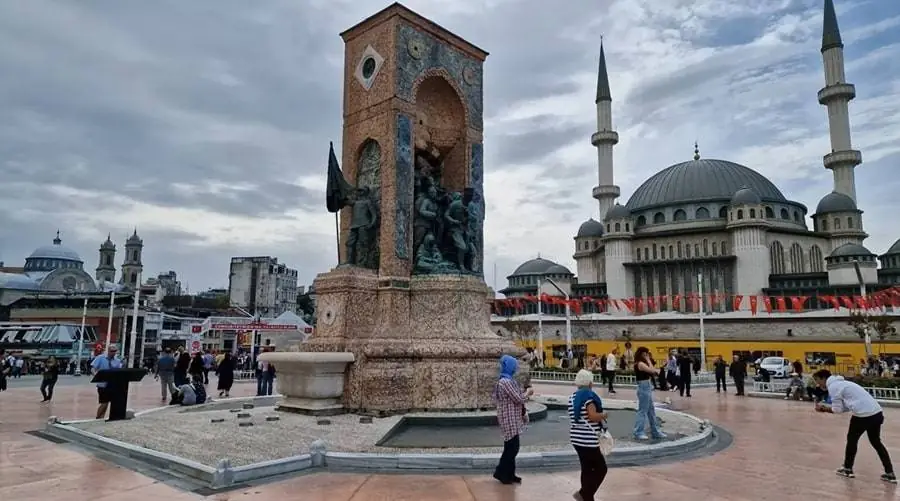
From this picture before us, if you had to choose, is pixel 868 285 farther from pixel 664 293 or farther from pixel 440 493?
pixel 440 493

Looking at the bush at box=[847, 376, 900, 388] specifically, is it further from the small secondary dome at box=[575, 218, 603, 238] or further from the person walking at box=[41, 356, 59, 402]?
the small secondary dome at box=[575, 218, 603, 238]

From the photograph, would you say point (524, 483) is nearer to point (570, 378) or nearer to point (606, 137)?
point (570, 378)

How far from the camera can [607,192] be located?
71375mm

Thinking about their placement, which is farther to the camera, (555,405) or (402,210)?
(555,405)

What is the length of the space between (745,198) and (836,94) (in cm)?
1227

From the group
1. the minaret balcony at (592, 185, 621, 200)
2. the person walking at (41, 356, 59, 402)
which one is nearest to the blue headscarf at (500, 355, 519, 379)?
the person walking at (41, 356, 59, 402)

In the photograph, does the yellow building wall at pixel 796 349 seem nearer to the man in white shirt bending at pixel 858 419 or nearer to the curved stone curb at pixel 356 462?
the man in white shirt bending at pixel 858 419

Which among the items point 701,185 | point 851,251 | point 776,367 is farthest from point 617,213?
point 776,367

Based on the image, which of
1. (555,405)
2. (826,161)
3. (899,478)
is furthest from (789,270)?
(899,478)

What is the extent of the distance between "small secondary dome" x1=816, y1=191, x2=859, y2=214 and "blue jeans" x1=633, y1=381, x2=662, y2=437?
6502 cm

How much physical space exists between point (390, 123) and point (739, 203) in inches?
2218

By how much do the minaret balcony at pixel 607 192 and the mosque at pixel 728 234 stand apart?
0.40ft

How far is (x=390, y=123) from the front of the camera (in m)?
12.7

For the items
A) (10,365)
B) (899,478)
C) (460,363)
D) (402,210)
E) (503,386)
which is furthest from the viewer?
(10,365)
